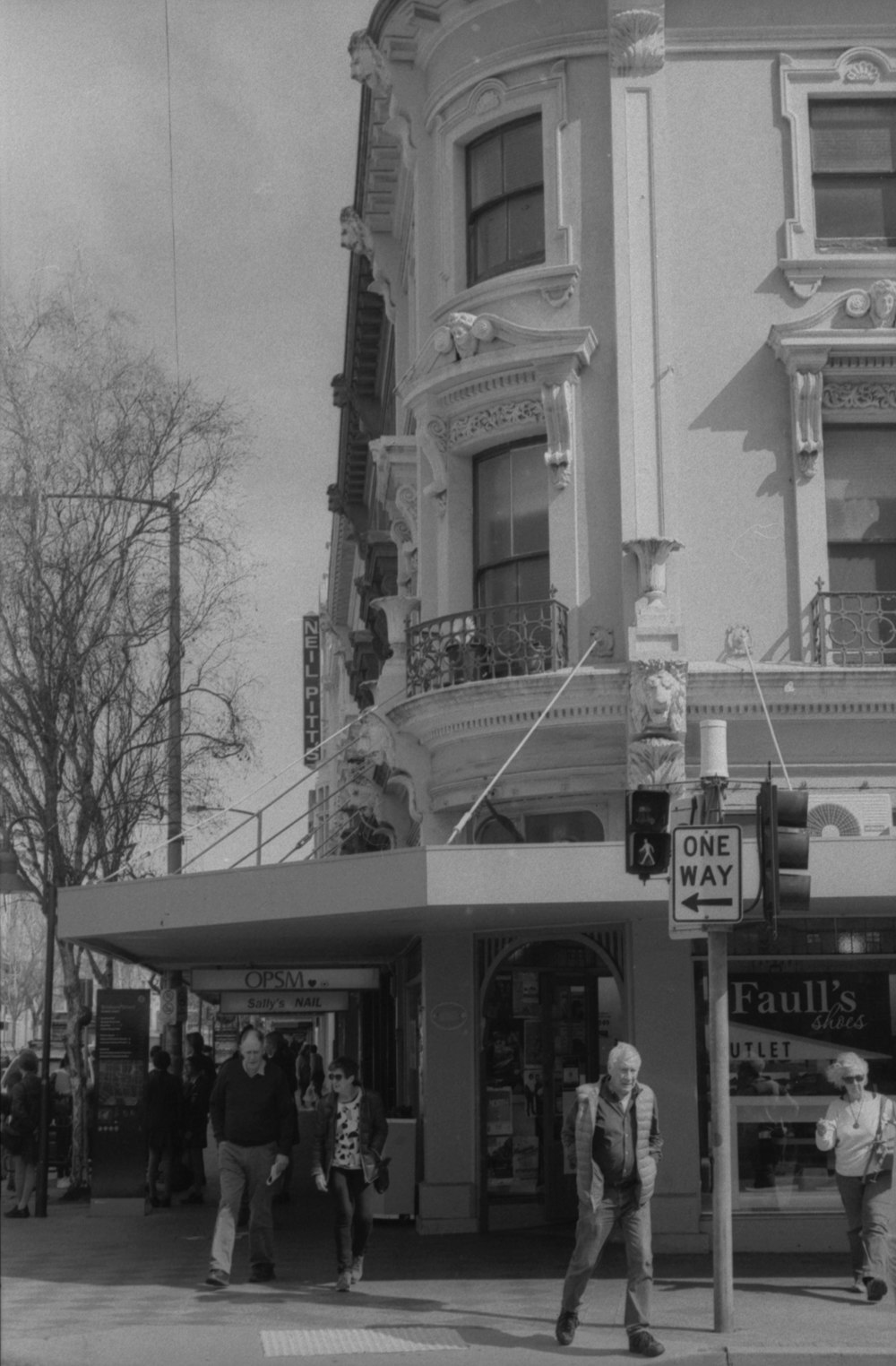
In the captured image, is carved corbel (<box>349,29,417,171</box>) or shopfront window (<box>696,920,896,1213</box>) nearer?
shopfront window (<box>696,920,896,1213</box>)

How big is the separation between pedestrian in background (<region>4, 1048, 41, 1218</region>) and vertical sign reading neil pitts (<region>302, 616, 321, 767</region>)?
93.5 feet

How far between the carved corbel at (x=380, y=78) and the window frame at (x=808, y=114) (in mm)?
4316

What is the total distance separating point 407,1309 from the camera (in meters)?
13.3

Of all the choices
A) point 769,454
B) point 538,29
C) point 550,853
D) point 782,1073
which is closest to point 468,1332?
point 550,853

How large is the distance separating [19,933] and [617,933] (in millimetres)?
79291

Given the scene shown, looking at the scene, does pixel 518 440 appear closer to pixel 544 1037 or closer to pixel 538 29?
pixel 538 29

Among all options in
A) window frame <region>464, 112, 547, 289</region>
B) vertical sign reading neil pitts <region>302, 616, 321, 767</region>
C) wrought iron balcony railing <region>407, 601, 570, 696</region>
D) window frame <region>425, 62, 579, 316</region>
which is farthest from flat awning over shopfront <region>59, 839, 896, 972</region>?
vertical sign reading neil pitts <region>302, 616, 321, 767</region>

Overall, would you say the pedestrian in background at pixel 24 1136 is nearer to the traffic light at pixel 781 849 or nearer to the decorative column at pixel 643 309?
the decorative column at pixel 643 309

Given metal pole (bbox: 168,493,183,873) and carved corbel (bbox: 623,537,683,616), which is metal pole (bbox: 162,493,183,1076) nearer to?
metal pole (bbox: 168,493,183,873)

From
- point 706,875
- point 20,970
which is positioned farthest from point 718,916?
point 20,970

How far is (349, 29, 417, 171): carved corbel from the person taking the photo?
20.6m

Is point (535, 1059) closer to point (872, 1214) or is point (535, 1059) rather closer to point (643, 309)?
point (872, 1214)

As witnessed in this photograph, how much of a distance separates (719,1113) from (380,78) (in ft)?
42.7

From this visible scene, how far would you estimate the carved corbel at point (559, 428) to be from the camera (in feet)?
61.4
